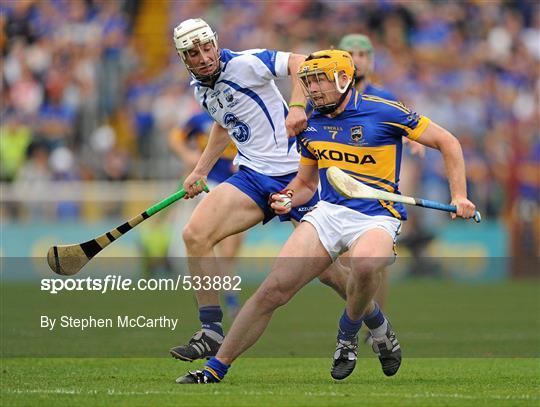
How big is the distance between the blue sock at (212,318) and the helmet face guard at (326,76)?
1720 mm

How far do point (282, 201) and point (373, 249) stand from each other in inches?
32.8

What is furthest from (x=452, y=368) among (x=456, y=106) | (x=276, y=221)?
(x=456, y=106)

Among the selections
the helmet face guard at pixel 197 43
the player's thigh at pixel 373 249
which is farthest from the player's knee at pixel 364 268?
the helmet face guard at pixel 197 43

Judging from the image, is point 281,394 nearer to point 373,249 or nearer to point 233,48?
Result: point 373,249

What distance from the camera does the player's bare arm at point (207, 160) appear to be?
9273mm

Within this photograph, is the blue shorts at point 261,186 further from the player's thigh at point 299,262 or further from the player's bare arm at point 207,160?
the player's thigh at point 299,262

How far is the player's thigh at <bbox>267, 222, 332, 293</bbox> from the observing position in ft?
25.7

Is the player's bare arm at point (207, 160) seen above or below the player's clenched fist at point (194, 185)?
above

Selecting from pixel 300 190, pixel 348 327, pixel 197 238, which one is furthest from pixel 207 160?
pixel 348 327

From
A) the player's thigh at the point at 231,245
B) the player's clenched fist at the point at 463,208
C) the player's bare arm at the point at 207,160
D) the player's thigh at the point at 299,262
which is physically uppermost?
the player's clenched fist at the point at 463,208

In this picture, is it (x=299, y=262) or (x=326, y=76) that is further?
(x=326, y=76)

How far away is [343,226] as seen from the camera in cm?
808

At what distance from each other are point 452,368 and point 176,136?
19.5ft

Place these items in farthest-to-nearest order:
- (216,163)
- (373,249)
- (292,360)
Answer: (216,163) < (292,360) < (373,249)
